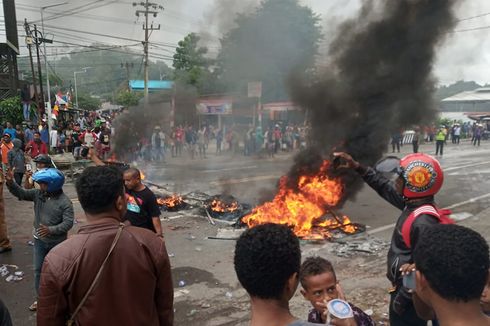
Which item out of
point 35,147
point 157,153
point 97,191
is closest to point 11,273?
point 97,191

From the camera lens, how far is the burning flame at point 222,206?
9062 mm

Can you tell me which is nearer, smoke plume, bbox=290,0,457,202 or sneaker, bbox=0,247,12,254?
sneaker, bbox=0,247,12,254

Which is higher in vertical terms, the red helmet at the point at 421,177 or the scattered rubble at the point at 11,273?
the red helmet at the point at 421,177

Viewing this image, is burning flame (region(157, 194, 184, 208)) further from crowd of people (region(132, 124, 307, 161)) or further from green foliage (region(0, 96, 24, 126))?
green foliage (region(0, 96, 24, 126))

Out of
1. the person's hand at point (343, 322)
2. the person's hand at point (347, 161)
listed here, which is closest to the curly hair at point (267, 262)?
the person's hand at point (343, 322)

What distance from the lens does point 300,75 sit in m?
11.7

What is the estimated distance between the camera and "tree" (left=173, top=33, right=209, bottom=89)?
25.7m

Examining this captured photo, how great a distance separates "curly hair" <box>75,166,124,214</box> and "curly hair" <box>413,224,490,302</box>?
1.56 metres

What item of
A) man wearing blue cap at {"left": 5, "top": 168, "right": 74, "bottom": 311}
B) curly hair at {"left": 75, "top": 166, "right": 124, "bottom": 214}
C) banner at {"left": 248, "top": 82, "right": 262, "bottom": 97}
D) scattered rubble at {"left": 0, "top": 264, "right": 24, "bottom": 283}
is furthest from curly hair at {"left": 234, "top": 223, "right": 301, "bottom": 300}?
banner at {"left": 248, "top": 82, "right": 262, "bottom": 97}

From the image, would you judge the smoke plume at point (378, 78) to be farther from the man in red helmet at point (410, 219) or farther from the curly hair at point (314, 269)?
the curly hair at point (314, 269)

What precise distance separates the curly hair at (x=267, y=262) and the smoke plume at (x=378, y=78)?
7.00 m

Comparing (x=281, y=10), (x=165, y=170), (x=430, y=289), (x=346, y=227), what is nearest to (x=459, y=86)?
(x=281, y=10)

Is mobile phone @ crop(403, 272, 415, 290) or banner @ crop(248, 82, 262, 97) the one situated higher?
banner @ crop(248, 82, 262, 97)

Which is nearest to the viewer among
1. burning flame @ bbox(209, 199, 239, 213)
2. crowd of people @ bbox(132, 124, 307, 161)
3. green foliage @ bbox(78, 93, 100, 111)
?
burning flame @ bbox(209, 199, 239, 213)
